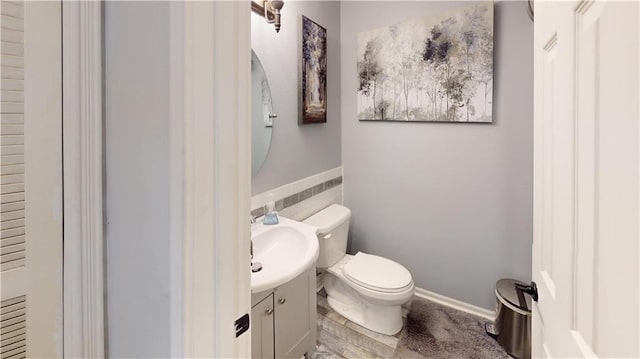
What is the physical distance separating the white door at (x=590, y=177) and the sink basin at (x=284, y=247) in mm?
863

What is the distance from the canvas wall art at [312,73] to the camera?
2.01 metres

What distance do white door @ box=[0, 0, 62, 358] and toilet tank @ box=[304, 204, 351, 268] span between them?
146cm

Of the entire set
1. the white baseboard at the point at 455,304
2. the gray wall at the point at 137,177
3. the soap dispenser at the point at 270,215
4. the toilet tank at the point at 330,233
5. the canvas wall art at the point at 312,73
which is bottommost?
the white baseboard at the point at 455,304

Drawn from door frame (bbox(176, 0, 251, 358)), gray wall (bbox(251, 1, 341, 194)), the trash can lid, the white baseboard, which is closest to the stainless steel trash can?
the trash can lid

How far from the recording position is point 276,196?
1.91 metres

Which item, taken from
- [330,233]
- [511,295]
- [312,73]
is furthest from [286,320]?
[312,73]

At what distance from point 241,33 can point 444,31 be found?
1.85m

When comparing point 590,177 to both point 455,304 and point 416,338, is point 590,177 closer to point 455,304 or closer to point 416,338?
point 416,338

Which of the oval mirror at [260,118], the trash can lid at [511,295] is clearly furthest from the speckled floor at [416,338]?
the oval mirror at [260,118]

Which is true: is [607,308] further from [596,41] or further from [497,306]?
[497,306]

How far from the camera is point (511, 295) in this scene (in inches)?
70.5

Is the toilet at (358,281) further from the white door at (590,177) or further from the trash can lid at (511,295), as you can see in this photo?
the white door at (590,177)

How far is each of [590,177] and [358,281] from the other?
1.51 m

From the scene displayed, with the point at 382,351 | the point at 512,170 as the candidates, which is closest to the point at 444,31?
the point at 512,170
